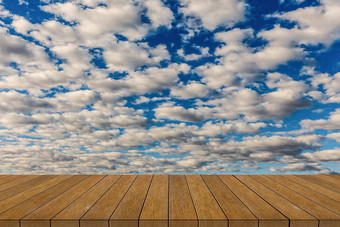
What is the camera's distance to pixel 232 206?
10.5ft

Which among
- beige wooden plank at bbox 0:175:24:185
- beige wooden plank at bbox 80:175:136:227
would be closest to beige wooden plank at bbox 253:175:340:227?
beige wooden plank at bbox 80:175:136:227

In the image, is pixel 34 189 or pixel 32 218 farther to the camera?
pixel 34 189

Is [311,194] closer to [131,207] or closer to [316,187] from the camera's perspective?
[316,187]

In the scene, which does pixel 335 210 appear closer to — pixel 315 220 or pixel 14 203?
pixel 315 220

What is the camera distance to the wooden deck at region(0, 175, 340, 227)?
2.82 metres

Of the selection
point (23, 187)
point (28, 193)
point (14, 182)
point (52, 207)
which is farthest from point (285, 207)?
point (14, 182)

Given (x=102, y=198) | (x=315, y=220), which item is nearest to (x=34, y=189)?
(x=102, y=198)

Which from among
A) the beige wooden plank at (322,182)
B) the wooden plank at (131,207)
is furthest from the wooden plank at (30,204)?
the beige wooden plank at (322,182)

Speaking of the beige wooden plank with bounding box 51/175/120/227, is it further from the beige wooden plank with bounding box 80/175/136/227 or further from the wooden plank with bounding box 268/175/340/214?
the wooden plank with bounding box 268/175/340/214

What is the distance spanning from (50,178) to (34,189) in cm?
74

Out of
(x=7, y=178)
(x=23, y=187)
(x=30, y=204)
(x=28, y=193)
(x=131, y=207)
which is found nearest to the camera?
(x=131, y=207)

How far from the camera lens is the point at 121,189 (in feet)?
13.0

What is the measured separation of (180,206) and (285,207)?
1.21m

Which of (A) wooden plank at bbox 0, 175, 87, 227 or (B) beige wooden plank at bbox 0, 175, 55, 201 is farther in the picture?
(B) beige wooden plank at bbox 0, 175, 55, 201
